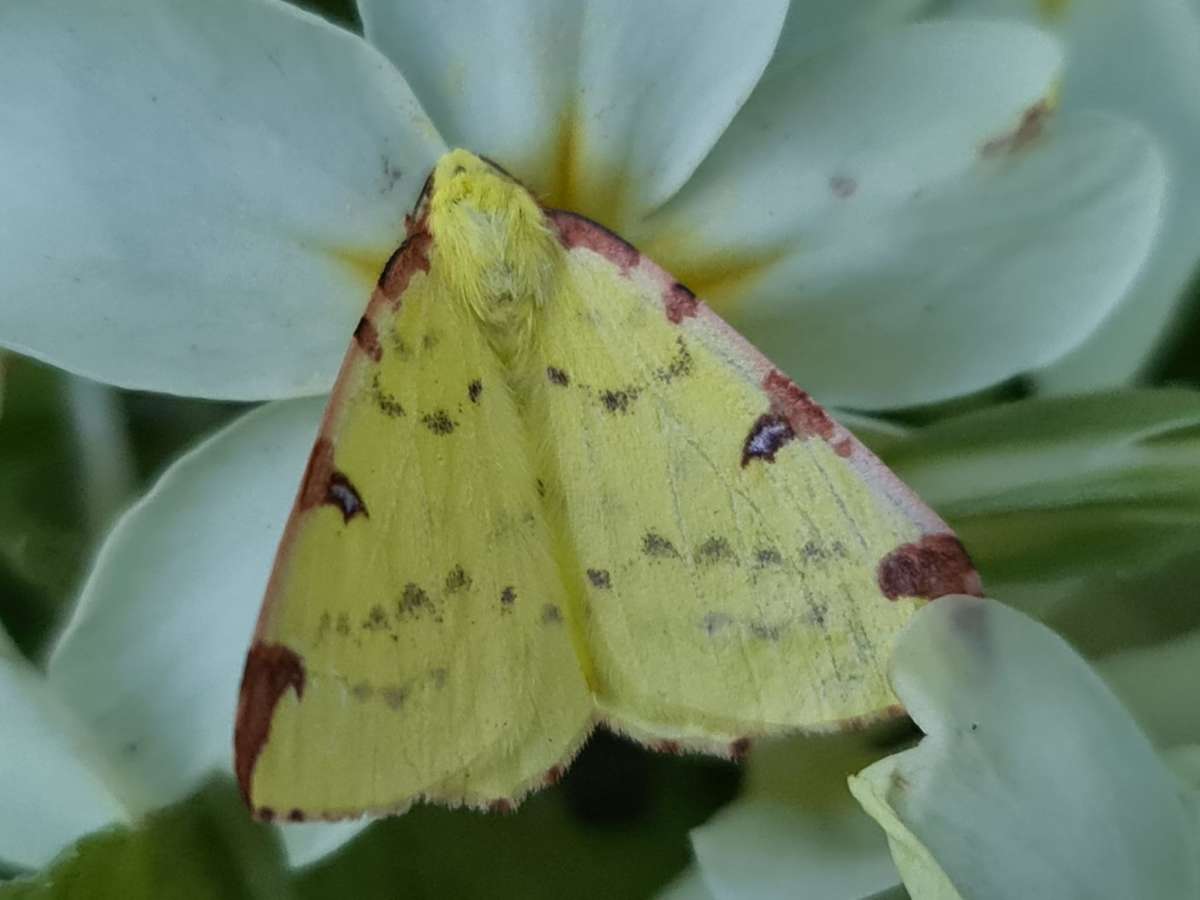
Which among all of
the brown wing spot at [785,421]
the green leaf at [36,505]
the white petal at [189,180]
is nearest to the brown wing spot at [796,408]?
the brown wing spot at [785,421]

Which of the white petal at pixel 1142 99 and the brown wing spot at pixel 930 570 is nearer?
the brown wing spot at pixel 930 570

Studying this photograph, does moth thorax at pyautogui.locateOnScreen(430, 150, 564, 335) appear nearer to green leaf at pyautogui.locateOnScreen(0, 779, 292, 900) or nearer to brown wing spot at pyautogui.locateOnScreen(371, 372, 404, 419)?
brown wing spot at pyautogui.locateOnScreen(371, 372, 404, 419)

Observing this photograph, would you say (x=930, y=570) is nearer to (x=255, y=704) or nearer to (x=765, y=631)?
(x=765, y=631)

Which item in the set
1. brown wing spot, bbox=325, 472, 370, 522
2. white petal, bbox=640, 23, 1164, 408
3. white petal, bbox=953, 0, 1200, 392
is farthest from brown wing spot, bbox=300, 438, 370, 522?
white petal, bbox=953, 0, 1200, 392

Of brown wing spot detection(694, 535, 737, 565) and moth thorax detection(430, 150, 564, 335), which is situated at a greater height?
moth thorax detection(430, 150, 564, 335)

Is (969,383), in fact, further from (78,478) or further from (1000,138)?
(78,478)

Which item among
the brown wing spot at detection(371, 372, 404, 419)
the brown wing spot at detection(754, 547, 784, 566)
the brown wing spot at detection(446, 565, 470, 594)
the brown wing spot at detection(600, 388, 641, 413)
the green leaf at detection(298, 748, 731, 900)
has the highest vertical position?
the brown wing spot at detection(371, 372, 404, 419)

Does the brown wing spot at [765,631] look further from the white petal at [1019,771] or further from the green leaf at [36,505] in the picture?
the green leaf at [36,505]
